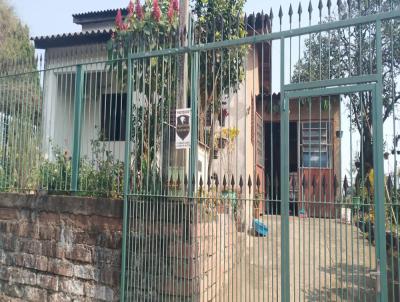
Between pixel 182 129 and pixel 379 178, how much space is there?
6.49ft

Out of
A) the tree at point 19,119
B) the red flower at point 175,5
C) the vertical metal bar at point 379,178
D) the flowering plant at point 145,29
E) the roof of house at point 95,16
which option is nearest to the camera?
the vertical metal bar at point 379,178

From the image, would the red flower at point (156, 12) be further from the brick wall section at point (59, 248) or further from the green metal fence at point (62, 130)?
the brick wall section at point (59, 248)

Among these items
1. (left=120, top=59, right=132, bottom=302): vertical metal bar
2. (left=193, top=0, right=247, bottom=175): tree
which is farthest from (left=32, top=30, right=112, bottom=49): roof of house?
(left=193, top=0, right=247, bottom=175): tree

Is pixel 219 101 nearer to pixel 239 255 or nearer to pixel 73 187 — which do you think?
pixel 239 255

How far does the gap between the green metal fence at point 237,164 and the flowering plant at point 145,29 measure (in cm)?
8

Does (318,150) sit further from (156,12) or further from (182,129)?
(156,12)

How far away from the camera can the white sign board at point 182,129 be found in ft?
13.0

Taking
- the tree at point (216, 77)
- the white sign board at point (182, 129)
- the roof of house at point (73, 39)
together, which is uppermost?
the roof of house at point (73, 39)

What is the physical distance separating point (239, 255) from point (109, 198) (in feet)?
5.72

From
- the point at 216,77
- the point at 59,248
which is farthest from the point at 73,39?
the point at 216,77

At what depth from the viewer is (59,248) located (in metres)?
4.69

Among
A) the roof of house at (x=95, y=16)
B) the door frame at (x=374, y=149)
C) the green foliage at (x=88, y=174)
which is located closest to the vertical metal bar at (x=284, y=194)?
the door frame at (x=374, y=149)

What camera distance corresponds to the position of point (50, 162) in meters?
5.15

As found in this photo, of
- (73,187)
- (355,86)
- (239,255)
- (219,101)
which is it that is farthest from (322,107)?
(73,187)
